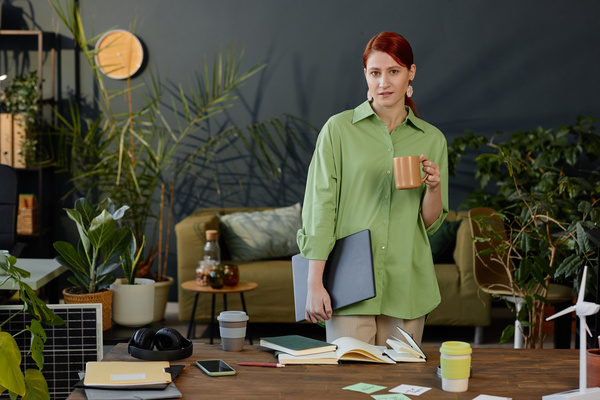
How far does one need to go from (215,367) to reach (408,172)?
0.67m

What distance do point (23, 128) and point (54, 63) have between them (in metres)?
0.56

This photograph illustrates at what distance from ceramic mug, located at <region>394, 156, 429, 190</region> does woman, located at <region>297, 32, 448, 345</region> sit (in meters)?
0.09

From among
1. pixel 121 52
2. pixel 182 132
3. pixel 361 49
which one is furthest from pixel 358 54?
pixel 121 52

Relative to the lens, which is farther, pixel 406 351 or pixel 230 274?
pixel 230 274

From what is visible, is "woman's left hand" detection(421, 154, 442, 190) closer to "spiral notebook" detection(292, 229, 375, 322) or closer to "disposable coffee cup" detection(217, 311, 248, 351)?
"spiral notebook" detection(292, 229, 375, 322)

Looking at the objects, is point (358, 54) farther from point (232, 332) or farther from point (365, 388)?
point (365, 388)

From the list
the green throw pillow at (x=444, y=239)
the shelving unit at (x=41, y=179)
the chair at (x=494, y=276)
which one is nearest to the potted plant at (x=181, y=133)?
the shelving unit at (x=41, y=179)

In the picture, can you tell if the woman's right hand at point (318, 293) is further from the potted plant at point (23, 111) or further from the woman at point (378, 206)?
the potted plant at point (23, 111)

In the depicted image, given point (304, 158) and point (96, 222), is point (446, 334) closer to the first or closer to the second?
point (304, 158)

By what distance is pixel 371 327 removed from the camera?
1.89 m

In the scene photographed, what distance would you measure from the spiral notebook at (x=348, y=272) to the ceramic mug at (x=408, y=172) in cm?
15

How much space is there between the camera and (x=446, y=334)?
449cm

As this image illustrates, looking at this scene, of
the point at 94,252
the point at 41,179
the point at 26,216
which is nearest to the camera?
the point at 94,252

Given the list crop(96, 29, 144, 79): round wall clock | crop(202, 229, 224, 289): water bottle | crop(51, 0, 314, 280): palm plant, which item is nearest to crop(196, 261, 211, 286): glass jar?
crop(202, 229, 224, 289): water bottle
